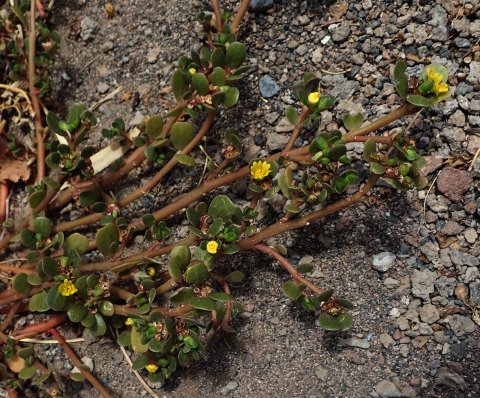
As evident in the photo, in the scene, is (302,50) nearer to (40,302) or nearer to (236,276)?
(236,276)

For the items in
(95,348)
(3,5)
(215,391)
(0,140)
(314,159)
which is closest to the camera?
(314,159)

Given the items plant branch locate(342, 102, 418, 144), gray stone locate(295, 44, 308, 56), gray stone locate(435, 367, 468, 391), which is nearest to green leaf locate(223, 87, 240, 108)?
plant branch locate(342, 102, 418, 144)

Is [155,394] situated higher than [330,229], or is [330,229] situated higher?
[330,229]

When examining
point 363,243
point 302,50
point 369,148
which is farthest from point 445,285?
point 302,50

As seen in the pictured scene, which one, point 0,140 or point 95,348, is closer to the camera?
point 95,348

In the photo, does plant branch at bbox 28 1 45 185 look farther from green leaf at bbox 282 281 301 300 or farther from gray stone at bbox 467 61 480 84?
gray stone at bbox 467 61 480 84

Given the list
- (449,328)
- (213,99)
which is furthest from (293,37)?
(449,328)

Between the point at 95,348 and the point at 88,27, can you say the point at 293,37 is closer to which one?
the point at 88,27
